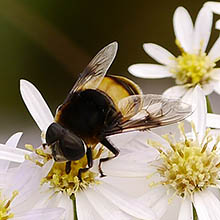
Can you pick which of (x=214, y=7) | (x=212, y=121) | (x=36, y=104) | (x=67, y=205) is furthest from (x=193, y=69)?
(x=67, y=205)

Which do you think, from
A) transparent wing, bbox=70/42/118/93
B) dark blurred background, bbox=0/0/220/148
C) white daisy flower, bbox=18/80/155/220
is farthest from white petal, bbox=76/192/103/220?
dark blurred background, bbox=0/0/220/148

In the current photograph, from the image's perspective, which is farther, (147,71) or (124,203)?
(147,71)

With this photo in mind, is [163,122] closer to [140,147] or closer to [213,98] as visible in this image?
[140,147]

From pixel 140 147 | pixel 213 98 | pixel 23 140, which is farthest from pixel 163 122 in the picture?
pixel 213 98

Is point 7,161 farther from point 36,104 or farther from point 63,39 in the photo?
point 63,39

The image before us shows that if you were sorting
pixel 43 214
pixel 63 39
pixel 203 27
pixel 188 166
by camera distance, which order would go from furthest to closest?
pixel 63 39 < pixel 203 27 < pixel 188 166 < pixel 43 214

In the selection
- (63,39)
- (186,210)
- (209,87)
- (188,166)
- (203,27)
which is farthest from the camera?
(63,39)

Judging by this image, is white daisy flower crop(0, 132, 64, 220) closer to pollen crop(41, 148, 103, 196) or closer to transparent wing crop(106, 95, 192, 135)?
pollen crop(41, 148, 103, 196)
